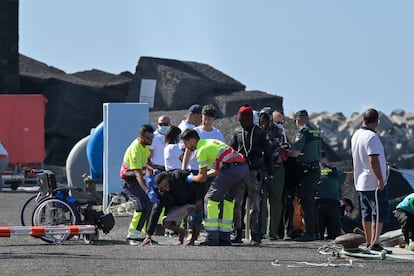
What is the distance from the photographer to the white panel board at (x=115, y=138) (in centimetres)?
2469

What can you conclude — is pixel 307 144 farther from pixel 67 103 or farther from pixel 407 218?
pixel 67 103

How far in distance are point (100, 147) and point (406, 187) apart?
748cm

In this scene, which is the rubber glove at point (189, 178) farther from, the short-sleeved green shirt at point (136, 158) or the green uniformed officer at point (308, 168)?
the green uniformed officer at point (308, 168)

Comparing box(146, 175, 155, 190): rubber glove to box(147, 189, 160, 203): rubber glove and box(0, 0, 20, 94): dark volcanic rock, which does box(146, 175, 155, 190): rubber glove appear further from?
box(0, 0, 20, 94): dark volcanic rock

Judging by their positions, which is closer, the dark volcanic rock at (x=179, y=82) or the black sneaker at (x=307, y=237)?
the black sneaker at (x=307, y=237)

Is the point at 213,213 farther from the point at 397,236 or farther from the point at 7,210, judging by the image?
the point at 7,210

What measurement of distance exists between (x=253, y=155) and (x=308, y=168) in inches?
60.4

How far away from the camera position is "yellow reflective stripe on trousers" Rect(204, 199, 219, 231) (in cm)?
1758

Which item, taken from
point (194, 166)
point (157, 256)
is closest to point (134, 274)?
point (157, 256)

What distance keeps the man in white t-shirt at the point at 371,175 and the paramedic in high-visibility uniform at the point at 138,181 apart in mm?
2963

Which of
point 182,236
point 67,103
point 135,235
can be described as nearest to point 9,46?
point 67,103

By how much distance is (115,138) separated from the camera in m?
24.8

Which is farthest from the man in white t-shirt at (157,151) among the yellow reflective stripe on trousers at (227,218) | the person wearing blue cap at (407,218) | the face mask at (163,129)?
the person wearing blue cap at (407,218)

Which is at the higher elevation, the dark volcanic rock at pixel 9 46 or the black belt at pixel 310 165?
the dark volcanic rock at pixel 9 46
